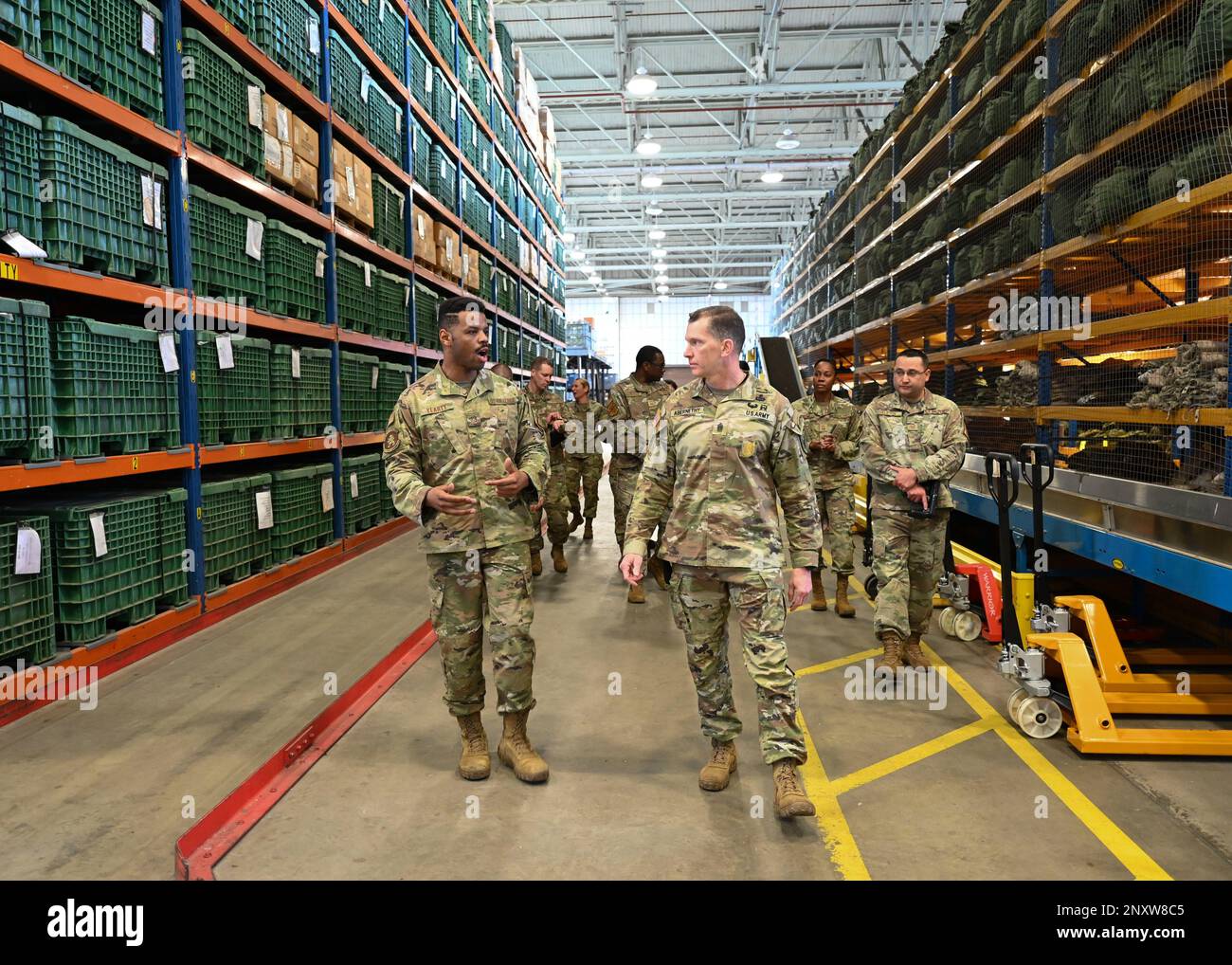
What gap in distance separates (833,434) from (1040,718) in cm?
304

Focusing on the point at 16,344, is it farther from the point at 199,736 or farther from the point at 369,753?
the point at 369,753

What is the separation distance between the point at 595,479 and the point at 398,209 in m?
3.99

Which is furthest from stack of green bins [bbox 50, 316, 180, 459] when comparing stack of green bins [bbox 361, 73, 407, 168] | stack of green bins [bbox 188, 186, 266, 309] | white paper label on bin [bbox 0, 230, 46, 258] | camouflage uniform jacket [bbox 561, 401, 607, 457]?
stack of green bins [bbox 361, 73, 407, 168]

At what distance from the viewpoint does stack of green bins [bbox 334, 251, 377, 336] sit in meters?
7.75

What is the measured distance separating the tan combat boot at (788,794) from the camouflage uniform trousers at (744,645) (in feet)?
0.16

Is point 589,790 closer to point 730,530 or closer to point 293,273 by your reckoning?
point 730,530

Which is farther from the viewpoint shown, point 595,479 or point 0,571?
point 595,479

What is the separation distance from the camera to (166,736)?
3.77 m

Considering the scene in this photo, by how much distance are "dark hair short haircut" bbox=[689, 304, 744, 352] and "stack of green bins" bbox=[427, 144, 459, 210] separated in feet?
26.7

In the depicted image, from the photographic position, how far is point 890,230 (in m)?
9.98

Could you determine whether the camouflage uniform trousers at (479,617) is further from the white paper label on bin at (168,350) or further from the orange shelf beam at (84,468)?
the white paper label on bin at (168,350)

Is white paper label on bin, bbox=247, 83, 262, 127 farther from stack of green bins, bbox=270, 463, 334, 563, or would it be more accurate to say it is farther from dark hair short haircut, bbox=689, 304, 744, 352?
dark hair short haircut, bbox=689, 304, 744, 352

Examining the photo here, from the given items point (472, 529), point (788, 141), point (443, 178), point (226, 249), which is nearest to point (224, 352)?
point (226, 249)
